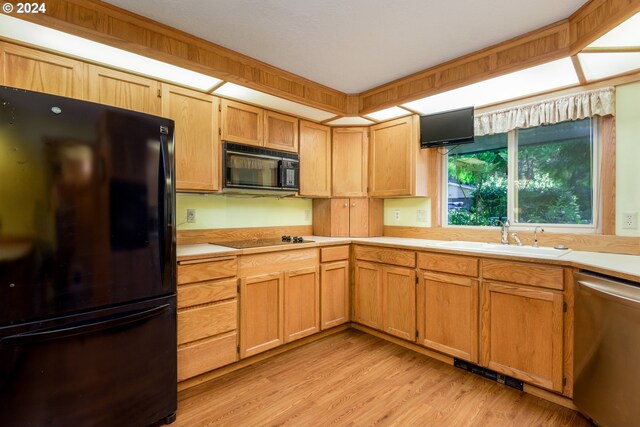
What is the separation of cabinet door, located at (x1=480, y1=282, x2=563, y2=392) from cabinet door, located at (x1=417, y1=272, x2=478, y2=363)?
0.07 metres

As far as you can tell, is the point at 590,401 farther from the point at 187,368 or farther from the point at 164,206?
the point at 164,206

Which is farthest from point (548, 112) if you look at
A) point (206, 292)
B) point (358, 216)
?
point (206, 292)

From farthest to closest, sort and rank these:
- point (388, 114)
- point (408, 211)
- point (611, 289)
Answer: point (408, 211) < point (388, 114) < point (611, 289)

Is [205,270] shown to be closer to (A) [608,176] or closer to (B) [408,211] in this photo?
(B) [408,211]

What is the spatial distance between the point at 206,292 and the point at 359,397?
124 cm

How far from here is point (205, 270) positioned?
208 cm

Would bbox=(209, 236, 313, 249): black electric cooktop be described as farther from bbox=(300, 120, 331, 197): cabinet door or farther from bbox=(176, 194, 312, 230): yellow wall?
bbox=(300, 120, 331, 197): cabinet door

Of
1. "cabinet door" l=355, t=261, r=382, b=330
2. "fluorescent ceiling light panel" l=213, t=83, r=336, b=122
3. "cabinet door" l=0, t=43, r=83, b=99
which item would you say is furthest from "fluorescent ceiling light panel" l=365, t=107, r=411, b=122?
"cabinet door" l=0, t=43, r=83, b=99

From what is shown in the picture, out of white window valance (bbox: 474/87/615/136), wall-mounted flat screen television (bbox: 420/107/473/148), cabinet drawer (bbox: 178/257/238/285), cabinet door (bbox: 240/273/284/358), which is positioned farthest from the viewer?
wall-mounted flat screen television (bbox: 420/107/473/148)

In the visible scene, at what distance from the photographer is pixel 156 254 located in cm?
164

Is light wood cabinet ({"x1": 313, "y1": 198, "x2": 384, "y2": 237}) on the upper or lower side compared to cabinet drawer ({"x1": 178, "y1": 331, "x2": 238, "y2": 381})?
upper

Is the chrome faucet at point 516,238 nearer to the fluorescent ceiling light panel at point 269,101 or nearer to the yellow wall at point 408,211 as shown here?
the yellow wall at point 408,211

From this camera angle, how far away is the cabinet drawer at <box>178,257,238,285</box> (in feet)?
6.48

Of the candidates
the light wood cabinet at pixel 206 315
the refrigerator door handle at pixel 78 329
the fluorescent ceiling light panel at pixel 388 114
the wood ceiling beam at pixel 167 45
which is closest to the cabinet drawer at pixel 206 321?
the light wood cabinet at pixel 206 315
